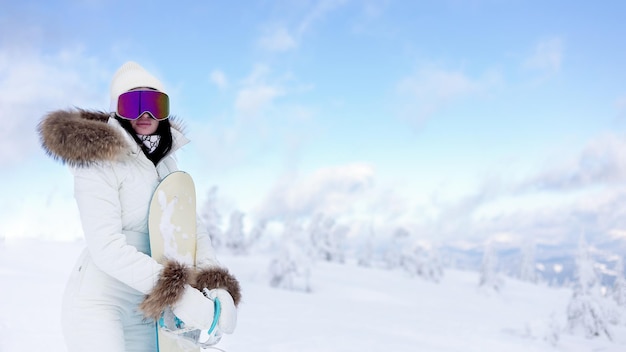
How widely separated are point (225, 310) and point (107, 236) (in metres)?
0.69

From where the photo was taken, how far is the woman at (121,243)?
2.53 meters

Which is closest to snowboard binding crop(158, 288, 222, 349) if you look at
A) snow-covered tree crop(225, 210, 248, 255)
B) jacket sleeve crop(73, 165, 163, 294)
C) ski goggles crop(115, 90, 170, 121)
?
jacket sleeve crop(73, 165, 163, 294)

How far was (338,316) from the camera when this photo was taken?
1210 cm

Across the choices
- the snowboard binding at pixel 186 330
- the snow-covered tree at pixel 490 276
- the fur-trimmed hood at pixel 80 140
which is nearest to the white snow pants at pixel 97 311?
the snowboard binding at pixel 186 330

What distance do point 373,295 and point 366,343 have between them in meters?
9.84

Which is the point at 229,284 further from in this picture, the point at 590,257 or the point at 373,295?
the point at 590,257

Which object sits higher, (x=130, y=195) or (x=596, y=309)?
(x=130, y=195)

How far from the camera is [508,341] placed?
1124 cm

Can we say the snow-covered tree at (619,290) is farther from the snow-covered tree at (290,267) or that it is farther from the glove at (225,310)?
the glove at (225,310)

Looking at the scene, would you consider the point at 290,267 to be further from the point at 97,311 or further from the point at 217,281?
the point at 97,311

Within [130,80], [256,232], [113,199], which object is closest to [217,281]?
[113,199]

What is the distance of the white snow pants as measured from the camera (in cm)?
259

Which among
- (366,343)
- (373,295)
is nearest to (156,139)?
(366,343)

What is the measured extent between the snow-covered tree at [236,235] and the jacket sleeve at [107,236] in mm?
29231
